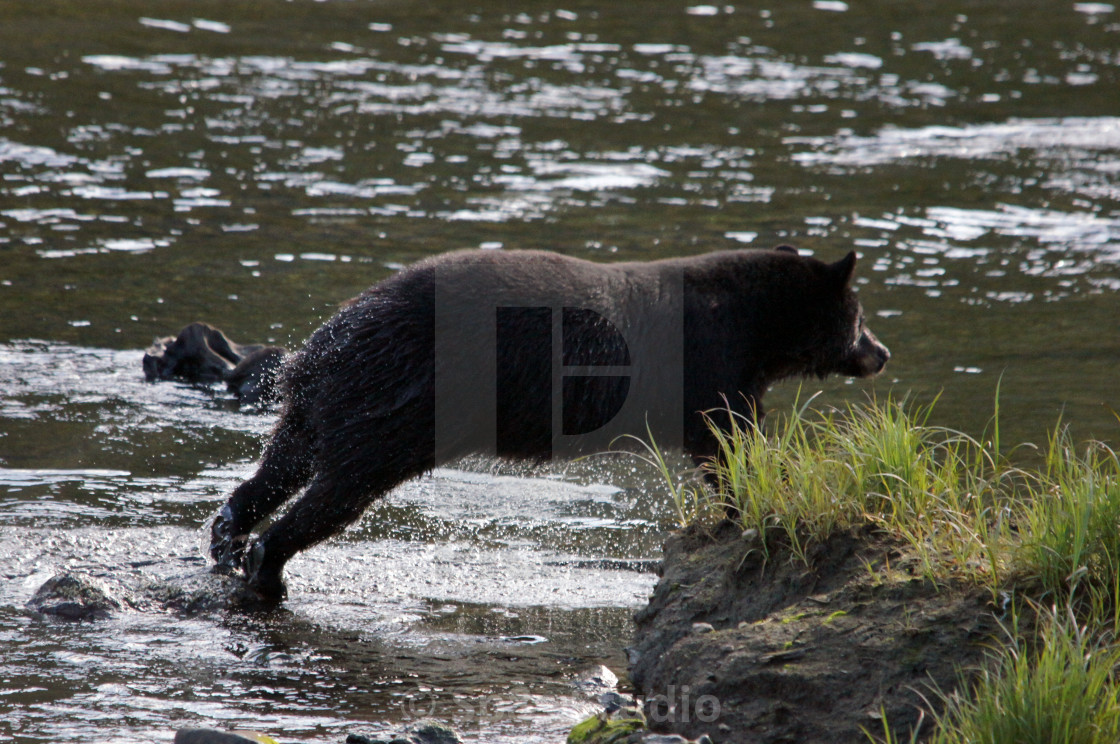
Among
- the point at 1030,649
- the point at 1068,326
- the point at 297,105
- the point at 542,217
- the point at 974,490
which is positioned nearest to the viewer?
the point at 1030,649

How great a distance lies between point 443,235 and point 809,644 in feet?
28.3

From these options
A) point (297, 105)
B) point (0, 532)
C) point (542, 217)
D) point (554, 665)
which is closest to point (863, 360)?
point (554, 665)

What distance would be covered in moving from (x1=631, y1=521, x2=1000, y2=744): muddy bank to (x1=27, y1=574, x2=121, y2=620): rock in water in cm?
228

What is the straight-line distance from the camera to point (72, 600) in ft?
17.9

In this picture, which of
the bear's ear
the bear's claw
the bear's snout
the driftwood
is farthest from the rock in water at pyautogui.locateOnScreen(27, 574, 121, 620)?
the bear's snout

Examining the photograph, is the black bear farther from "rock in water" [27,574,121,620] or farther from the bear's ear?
"rock in water" [27,574,121,620]

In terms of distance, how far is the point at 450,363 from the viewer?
5730 millimetres

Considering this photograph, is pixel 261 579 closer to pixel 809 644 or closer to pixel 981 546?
pixel 809 644

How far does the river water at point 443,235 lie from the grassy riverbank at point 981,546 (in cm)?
96

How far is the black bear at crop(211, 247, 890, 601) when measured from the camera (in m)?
5.70

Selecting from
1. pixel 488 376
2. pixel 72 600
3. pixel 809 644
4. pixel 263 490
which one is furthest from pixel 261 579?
pixel 809 644

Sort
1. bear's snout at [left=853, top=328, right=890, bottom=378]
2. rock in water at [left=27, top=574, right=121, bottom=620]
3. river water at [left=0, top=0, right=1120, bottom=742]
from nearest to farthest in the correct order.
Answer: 1. river water at [left=0, top=0, right=1120, bottom=742]
2. rock in water at [left=27, top=574, right=121, bottom=620]
3. bear's snout at [left=853, top=328, right=890, bottom=378]

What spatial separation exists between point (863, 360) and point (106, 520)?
4.32m

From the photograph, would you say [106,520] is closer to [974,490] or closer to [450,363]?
[450,363]
